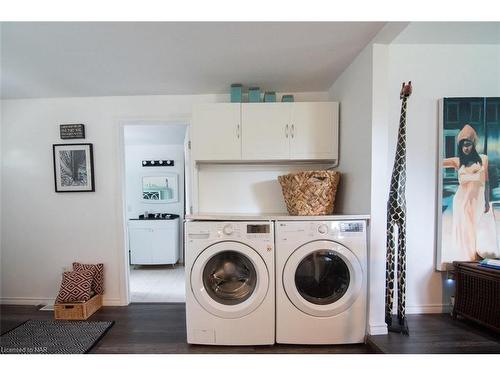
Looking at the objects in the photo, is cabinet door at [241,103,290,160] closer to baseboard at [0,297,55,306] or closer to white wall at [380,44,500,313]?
white wall at [380,44,500,313]

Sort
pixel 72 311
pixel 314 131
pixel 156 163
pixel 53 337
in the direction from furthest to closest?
pixel 156 163
pixel 72 311
pixel 314 131
pixel 53 337

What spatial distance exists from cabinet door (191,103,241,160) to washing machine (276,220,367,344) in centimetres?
84

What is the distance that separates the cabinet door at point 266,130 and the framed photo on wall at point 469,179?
127 centimetres

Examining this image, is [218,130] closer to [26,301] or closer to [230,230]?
[230,230]

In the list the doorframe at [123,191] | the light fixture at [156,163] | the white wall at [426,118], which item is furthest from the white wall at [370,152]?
the light fixture at [156,163]

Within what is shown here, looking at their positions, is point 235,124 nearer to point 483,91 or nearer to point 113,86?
point 113,86

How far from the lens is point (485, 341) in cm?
149

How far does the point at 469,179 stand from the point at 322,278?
145 centimetres

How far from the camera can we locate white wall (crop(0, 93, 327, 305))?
229 centimetres

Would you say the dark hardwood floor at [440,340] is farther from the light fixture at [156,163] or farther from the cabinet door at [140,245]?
the light fixture at [156,163]

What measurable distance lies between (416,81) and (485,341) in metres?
1.98

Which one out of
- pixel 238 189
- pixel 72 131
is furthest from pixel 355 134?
pixel 72 131

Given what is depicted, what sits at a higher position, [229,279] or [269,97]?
[269,97]

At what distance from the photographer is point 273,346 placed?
165 centimetres
